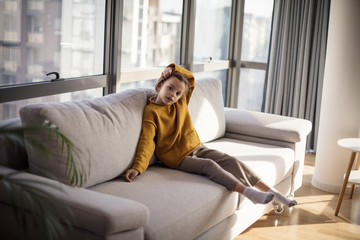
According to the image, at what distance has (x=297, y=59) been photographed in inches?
198

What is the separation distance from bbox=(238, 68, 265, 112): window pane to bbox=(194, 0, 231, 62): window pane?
0.36 meters

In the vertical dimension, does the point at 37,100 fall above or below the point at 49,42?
below

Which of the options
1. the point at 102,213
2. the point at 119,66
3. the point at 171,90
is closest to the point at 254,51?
the point at 119,66

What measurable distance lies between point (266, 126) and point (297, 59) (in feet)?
5.25

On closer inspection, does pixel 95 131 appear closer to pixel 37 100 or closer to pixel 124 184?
pixel 124 184

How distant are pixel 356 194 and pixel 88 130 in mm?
2552

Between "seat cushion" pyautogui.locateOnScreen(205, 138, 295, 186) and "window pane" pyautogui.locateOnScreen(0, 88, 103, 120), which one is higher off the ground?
"window pane" pyautogui.locateOnScreen(0, 88, 103, 120)

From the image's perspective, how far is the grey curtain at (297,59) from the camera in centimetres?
484

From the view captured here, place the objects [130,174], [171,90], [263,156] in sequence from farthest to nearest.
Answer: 1. [263,156]
2. [171,90]
3. [130,174]

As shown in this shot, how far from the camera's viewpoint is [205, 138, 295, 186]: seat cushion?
310 cm

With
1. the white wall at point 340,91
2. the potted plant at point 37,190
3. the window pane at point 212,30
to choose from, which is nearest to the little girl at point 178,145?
the potted plant at point 37,190

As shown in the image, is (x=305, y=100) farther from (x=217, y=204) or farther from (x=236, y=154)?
(x=217, y=204)

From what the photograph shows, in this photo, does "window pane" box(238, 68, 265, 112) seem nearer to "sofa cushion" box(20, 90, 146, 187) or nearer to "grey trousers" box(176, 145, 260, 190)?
"grey trousers" box(176, 145, 260, 190)

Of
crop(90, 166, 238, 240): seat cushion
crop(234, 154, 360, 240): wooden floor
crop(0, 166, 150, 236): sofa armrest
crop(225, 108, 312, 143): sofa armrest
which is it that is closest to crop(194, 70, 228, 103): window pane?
crop(225, 108, 312, 143): sofa armrest
